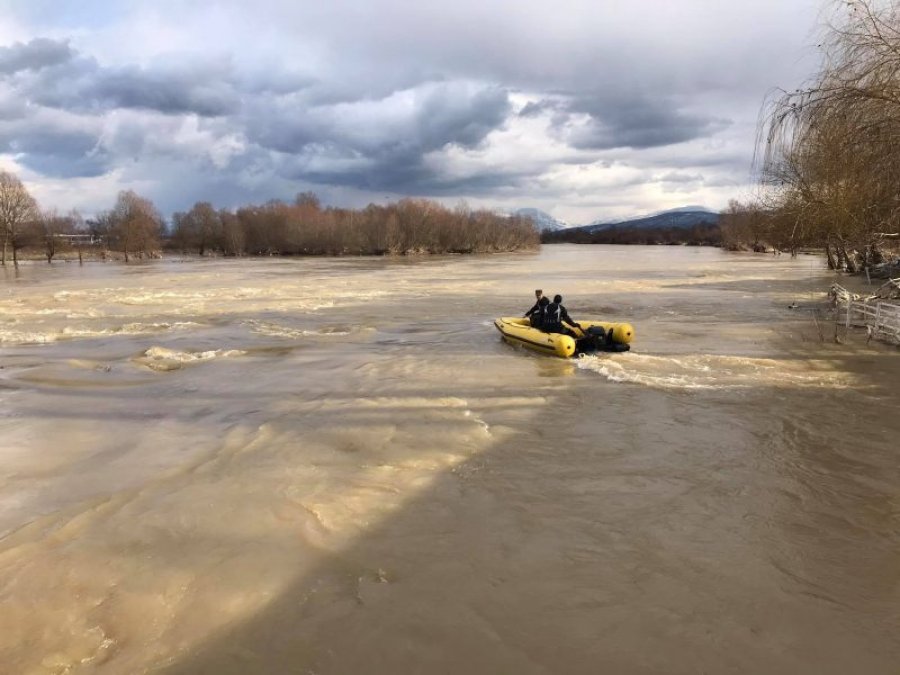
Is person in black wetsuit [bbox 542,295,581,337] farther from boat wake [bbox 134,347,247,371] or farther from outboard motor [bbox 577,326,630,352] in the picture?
boat wake [bbox 134,347,247,371]

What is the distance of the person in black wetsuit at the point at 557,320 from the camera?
42.7 ft

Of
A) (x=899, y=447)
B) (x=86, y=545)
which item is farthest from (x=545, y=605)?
(x=899, y=447)

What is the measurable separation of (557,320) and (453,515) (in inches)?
315

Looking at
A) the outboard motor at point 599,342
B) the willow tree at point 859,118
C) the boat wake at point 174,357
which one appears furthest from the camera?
the outboard motor at point 599,342

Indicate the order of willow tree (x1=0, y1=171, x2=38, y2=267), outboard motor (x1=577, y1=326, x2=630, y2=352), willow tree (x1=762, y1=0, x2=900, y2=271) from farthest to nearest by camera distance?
willow tree (x1=0, y1=171, x2=38, y2=267) < outboard motor (x1=577, y1=326, x2=630, y2=352) < willow tree (x1=762, y1=0, x2=900, y2=271)

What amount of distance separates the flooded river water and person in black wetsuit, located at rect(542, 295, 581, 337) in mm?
984

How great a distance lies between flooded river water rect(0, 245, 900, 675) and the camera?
396 centimetres

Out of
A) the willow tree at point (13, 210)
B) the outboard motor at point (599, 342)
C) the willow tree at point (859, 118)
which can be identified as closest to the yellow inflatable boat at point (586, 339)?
the outboard motor at point (599, 342)

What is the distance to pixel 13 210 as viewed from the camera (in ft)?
182

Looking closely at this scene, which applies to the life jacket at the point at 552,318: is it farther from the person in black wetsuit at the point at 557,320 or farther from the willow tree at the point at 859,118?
the willow tree at the point at 859,118

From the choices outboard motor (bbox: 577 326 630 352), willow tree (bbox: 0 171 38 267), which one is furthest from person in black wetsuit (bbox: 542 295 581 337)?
willow tree (bbox: 0 171 38 267)

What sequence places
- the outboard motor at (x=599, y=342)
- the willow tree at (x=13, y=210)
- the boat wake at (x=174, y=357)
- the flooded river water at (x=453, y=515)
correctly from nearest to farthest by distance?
the flooded river water at (x=453, y=515), the boat wake at (x=174, y=357), the outboard motor at (x=599, y=342), the willow tree at (x=13, y=210)

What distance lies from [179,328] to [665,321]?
43.3ft

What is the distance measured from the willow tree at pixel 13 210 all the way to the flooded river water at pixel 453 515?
52767mm
